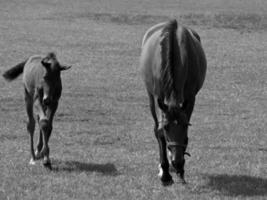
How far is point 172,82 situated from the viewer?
7.90 metres

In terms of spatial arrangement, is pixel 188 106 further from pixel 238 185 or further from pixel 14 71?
pixel 14 71

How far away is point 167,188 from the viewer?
8.23 meters

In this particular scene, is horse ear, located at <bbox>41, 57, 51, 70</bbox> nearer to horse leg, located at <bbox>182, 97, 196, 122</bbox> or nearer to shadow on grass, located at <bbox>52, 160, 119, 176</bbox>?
shadow on grass, located at <bbox>52, 160, 119, 176</bbox>

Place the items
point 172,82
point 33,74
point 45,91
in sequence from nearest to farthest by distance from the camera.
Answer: point 172,82 → point 45,91 → point 33,74

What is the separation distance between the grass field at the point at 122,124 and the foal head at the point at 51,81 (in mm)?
954

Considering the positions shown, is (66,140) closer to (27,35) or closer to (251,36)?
(27,35)

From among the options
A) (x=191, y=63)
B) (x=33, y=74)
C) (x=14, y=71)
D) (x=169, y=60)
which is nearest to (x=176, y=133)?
(x=169, y=60)

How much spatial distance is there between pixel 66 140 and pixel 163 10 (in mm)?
30978

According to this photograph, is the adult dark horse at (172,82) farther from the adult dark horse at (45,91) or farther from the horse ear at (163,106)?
the adult dark horse at (45,91)

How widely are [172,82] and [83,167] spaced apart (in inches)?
87.7

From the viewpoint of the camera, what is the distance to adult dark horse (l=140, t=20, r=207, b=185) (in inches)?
303

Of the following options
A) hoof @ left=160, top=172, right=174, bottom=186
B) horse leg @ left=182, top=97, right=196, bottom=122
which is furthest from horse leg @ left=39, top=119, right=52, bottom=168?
horse leg @ left=182, top=97, right=196, bottom=122

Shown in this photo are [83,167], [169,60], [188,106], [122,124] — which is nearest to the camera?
[169,60]

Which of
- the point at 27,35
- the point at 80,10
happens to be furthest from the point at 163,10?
the point at 27,35
